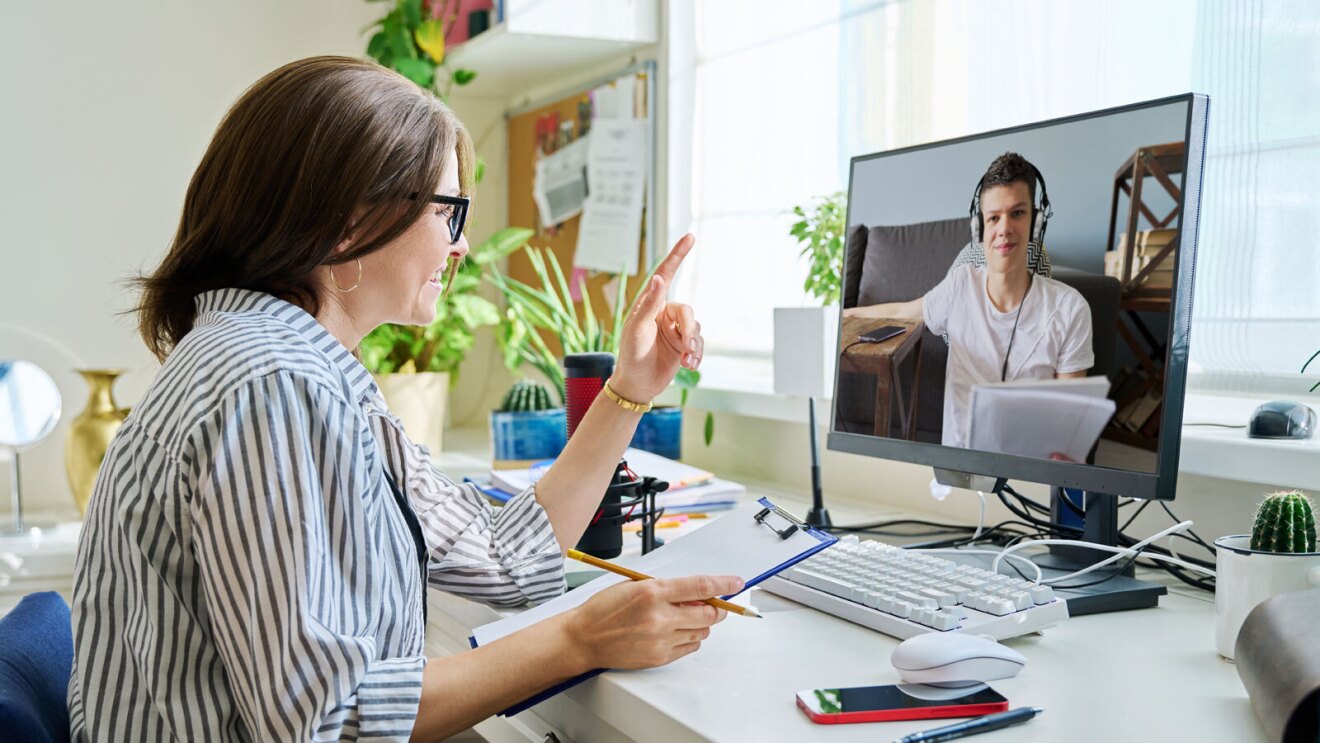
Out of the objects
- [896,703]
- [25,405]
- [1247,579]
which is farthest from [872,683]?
[25,405]

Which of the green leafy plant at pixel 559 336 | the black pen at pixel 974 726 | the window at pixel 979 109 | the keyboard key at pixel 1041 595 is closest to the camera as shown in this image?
the black pen at pixel 974 726

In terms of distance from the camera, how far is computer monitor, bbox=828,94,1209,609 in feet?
3.47

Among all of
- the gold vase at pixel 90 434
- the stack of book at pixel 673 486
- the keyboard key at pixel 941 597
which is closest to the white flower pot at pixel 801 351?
the stack of book at pixel 673 486

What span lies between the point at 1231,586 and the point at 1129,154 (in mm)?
415

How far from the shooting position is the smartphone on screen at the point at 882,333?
1355mm

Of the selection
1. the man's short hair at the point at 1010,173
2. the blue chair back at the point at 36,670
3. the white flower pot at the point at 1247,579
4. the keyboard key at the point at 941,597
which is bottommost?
the blue chair back at the point at 36,670

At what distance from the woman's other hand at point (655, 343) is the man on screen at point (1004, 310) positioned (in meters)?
0.27

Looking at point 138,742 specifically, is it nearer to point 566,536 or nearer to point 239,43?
point 566,536

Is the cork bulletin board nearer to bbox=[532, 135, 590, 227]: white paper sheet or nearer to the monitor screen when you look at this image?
bbox=[532, 135, 590, 227]: white paper sheet

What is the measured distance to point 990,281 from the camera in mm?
1221

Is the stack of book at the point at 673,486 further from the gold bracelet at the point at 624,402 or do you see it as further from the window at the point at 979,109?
the window at the point at 979,109

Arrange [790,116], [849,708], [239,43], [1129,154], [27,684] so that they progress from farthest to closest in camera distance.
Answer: [239,43] < [790,116] < [1129,154] < [27,684] < [849,708]

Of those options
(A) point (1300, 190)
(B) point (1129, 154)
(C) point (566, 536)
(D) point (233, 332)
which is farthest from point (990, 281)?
(D) point (233, 332)

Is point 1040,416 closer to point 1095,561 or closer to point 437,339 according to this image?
point 1095,561
